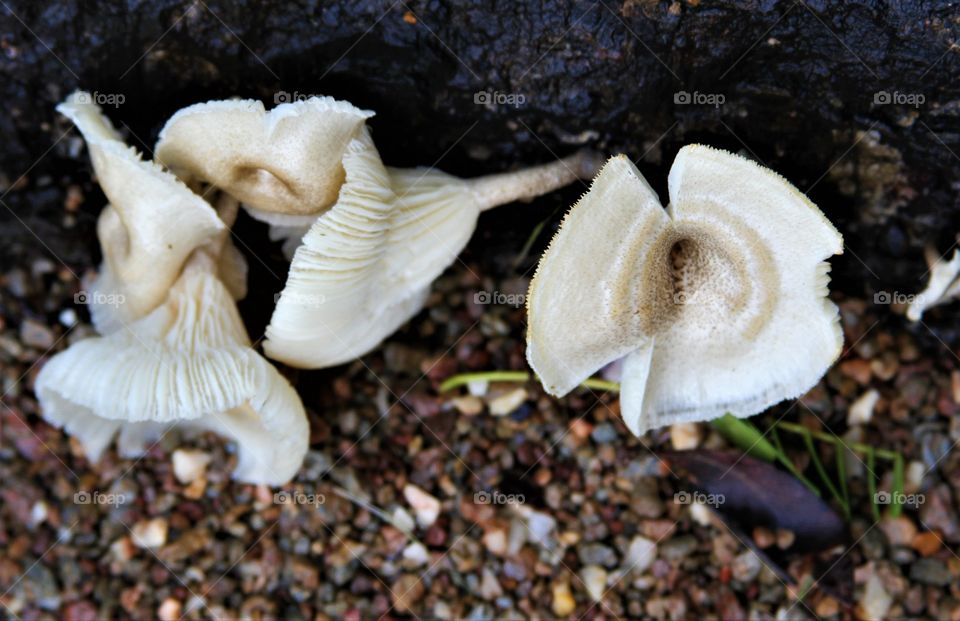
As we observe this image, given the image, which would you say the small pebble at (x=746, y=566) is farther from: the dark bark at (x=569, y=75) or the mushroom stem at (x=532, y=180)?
the mushroom stem at (x=532, y=180)

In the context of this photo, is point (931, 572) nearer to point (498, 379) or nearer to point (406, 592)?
point (498, 379)

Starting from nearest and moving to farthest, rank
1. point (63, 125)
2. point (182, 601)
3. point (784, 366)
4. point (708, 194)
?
point (708, 194) < point (784, 366) < point (63, 125) < point (182, 601)

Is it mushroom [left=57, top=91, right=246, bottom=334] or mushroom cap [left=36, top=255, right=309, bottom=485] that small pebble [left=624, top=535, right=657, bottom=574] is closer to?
mushroom cap [left=36, top=255, right=309, bottom=485]

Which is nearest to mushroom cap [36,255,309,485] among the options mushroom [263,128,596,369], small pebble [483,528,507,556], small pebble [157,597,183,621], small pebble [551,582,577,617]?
mushroom [263,128,596,369]

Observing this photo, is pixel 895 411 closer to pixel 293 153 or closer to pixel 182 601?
pixel 293 153

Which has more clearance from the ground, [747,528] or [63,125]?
[63,125]

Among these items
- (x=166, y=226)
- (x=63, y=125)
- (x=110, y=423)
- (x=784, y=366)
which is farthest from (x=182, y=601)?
(x=784, y=366)

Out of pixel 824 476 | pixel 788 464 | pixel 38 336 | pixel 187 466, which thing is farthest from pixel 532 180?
pixel 38 336

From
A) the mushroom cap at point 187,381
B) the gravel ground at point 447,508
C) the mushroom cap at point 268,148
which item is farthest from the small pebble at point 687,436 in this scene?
the mushroom cap at point 268,148
